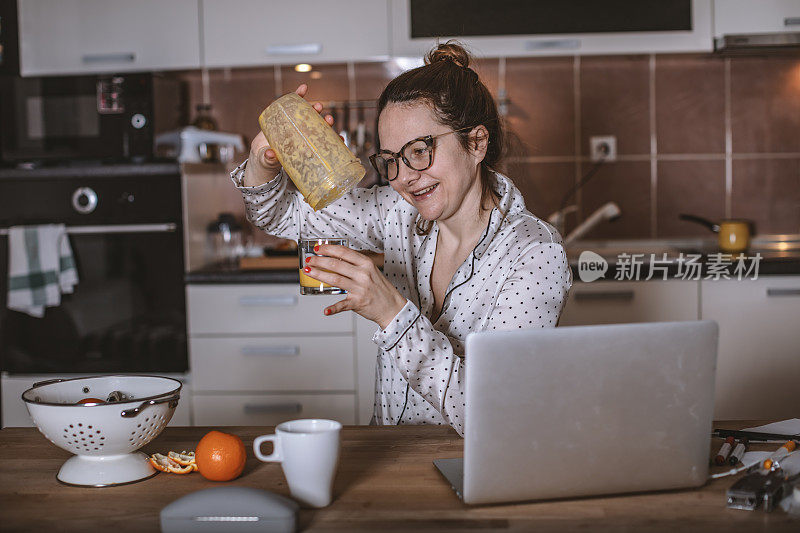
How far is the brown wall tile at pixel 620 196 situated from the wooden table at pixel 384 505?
198 centimetres

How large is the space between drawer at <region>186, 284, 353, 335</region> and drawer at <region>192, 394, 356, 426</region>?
22cm

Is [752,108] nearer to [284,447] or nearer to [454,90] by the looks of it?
[454,90]

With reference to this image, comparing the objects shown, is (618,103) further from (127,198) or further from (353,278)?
(353,278)

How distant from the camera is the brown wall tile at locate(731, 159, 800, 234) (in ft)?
9.88

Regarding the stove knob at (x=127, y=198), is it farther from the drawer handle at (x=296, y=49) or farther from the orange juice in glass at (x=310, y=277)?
the orange juice in glass at (x=310, y=277)

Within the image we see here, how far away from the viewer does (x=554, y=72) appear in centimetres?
304

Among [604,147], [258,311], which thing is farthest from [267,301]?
[604,147]

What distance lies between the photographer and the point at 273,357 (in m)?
2.64

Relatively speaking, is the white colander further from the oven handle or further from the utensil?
the utensil

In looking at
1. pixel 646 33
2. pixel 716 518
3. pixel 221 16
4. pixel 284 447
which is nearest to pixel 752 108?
pixel 646 33

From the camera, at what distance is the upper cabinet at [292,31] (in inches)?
109

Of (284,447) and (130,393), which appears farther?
(130,393)

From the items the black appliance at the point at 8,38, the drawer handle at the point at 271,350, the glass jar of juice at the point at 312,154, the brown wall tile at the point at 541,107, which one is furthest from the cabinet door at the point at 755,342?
the black appliance at the point at 8,38

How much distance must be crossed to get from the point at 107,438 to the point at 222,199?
2.16 metres
